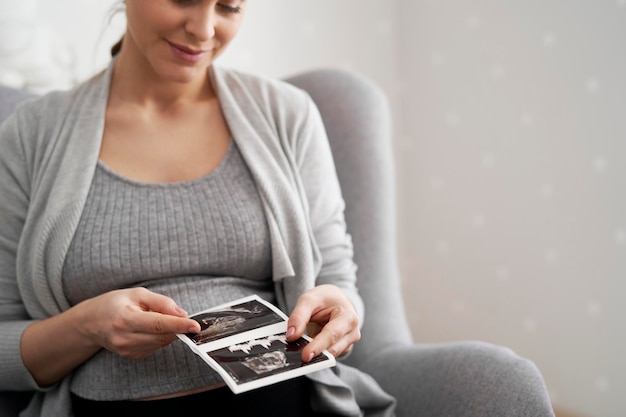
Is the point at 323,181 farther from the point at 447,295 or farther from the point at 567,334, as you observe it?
the point at 447,295

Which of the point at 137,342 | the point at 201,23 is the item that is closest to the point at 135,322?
the point at 137,342

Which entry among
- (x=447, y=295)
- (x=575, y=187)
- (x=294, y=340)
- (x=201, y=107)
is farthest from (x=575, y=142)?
(x=294, y=340)

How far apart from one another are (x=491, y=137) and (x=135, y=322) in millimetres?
1392

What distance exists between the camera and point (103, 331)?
0.94m

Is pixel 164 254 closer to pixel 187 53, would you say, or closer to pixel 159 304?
pixel 159 304

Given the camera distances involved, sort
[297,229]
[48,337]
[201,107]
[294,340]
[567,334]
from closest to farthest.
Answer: [294,340], [48,337], [297,229], [201,107], [567,334]

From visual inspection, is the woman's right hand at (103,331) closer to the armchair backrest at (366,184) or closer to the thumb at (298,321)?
the thumb at (298,321)

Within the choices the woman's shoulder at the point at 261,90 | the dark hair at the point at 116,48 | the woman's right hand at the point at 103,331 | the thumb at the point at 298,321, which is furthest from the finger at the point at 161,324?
the dark hair at the point at 116,48

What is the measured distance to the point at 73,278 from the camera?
3.49 feet

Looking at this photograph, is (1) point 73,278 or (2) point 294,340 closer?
(2) point 294,340

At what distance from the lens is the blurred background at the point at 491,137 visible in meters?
1.67

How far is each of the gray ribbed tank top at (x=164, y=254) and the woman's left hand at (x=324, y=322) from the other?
0.17 meters

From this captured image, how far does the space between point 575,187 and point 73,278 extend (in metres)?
1.29

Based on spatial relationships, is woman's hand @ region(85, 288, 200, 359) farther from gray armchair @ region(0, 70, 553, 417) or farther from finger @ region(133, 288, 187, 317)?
gray armchair @ region(0, 70, 553, 417)
